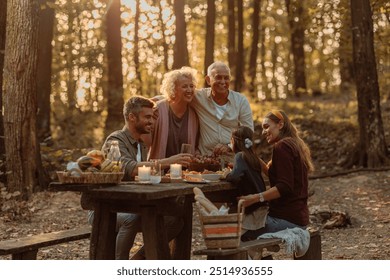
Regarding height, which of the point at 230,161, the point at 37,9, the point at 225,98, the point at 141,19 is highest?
the point at 141,19

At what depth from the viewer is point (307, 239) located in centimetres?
618

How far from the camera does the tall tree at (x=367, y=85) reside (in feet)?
43.9

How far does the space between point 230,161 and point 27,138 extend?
4.35m

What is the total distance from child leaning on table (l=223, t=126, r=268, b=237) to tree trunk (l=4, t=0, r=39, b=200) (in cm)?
535

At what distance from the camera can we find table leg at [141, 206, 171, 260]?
18.8ft

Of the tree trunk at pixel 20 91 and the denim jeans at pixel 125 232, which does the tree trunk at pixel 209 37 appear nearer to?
the tree trunk at pixel 20 91

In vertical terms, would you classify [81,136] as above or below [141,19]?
below

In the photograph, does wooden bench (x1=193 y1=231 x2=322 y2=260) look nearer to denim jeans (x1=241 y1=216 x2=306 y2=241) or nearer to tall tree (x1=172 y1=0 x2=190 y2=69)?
denim jeans (x1=241 y1=216 x2=306 y2=241)

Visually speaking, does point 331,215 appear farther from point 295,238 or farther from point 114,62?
point 114,62

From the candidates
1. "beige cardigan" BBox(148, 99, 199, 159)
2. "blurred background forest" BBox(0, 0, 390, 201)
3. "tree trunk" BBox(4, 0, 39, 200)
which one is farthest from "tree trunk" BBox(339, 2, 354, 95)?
"beige cardigan" BBox(148, 99, 199, 159)

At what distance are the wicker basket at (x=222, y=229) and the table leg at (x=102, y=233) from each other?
2.47 feet

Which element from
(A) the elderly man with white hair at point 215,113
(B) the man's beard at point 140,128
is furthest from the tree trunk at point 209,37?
(B) the man's beard at point 140,128
